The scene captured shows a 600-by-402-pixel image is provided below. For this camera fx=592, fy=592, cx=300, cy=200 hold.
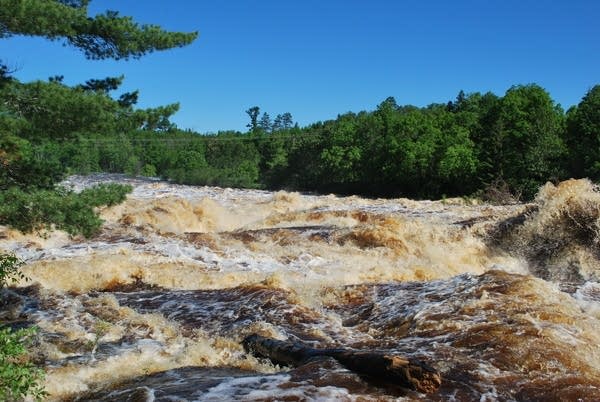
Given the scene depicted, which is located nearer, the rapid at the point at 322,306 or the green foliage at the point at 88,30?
the rapid at the point at 322,306

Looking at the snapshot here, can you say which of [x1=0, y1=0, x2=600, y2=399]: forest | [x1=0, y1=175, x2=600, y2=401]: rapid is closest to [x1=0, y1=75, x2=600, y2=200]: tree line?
[x1=0, y1=0, x2=600, y2=399]: forest

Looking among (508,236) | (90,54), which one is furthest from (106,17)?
(508,236)

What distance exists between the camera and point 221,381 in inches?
216

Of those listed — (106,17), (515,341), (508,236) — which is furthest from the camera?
(508,236)

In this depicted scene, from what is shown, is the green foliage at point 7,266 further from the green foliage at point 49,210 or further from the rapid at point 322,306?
the rapid at point 322,306

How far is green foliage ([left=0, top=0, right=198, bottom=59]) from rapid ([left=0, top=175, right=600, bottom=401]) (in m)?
3.34

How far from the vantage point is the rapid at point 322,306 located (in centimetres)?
541

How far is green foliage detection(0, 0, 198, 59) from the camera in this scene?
6562 mm

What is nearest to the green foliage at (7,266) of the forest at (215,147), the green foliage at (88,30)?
the forest at (215,147)

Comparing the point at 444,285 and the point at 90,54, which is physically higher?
the point at 90,54

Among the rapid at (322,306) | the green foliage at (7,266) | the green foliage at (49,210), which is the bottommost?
the rapid at (322,306)

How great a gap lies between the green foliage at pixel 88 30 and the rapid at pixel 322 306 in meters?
3.34

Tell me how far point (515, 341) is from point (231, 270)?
6.92 meters

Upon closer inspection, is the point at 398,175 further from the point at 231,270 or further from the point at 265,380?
the point at 265,380
